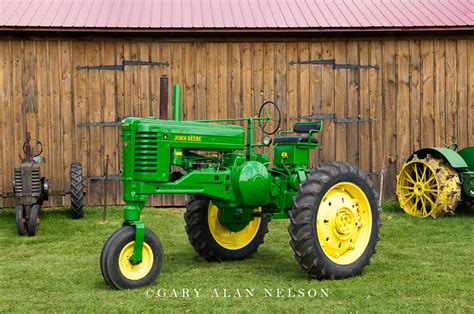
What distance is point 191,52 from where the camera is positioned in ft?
37.1

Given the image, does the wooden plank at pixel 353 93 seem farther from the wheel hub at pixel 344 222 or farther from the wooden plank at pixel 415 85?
the wheel hub at pixel 344 222

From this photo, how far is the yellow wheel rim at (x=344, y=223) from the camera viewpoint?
19.4 feet

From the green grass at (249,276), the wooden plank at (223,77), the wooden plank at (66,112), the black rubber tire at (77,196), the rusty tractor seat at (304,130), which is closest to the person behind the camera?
the green grass at (249,276)

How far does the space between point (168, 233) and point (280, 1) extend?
5.71 metres

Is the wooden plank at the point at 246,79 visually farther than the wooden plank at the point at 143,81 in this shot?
Yes

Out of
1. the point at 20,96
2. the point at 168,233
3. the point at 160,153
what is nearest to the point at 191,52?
the point at 20,96

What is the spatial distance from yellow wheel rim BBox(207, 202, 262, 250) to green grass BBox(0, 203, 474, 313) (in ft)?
0.75

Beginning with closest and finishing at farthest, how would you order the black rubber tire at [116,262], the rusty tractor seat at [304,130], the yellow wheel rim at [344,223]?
the black rubber tire at [116,262], the yellow wheel rim at [344,223], the rusty tractor seat at [304,130]

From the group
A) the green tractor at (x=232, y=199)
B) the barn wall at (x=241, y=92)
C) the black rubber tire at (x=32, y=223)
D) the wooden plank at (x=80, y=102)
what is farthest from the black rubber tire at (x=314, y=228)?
the wooden plank at (x=80, y=102)

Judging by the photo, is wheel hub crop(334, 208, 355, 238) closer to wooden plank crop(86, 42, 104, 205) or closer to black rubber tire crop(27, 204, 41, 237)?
black rubber tire crop(27, 204, 41, 237)

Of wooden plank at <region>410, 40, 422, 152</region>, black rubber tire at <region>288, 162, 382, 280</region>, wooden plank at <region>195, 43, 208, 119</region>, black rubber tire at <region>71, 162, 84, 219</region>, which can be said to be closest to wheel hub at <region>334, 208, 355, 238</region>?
black rubber tire at <region>288, 162, 382, 280</region>

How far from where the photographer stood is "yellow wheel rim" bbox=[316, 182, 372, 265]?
591cm

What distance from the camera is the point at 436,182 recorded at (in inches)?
392

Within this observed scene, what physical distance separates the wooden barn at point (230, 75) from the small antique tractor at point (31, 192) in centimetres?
100
